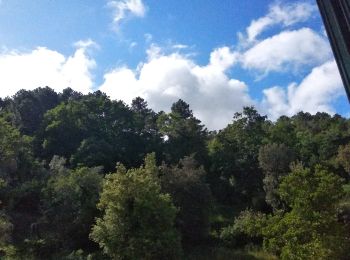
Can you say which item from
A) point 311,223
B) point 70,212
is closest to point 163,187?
point 70,212

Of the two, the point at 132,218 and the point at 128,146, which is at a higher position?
the point at 128,146

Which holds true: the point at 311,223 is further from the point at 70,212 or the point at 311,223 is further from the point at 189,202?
the point at 70,212

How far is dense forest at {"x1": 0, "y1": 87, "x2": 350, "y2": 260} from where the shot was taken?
74.8 ft

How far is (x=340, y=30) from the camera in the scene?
5832 millimetres

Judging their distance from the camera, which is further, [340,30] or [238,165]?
[238,165]

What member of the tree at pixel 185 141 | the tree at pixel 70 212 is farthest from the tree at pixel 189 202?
the tree at pixel 185 141

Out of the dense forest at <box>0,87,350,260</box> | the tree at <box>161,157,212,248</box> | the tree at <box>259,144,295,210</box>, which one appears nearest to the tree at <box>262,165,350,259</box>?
the dense forest at <box>0,87,350,260</box>

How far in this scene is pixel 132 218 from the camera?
84.9 ft

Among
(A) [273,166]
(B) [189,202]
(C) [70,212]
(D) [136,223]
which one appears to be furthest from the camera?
(A) [273,166]

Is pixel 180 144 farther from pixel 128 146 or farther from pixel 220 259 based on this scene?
pixel 220 259

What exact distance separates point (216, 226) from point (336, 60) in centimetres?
3371

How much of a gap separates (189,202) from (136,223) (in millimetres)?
8333

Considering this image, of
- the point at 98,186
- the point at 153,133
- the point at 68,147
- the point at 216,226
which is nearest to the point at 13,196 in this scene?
the point at 98,186

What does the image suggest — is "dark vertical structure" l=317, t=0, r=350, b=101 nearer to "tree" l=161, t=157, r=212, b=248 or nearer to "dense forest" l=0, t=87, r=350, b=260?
"dense forest" l=0, t=87, r=350, b=260
